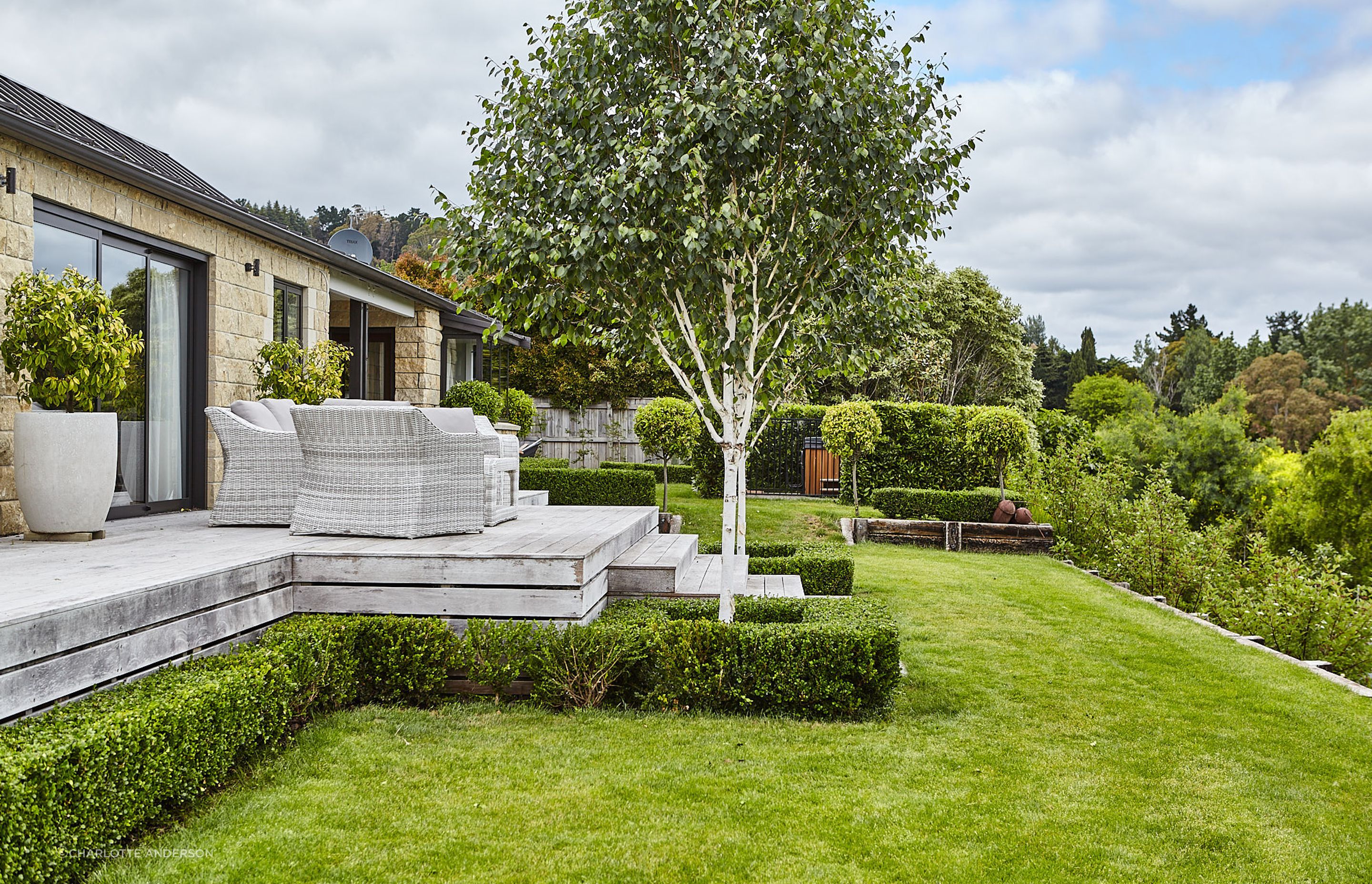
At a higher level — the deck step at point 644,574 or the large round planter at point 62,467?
the large round planter at point 62,467

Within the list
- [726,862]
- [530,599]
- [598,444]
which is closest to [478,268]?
[530,599]


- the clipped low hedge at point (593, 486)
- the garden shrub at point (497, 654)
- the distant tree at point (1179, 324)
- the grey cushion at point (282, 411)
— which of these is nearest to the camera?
the garden shrub at point (497, 654)

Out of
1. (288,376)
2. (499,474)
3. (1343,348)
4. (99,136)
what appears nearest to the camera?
(499,474)

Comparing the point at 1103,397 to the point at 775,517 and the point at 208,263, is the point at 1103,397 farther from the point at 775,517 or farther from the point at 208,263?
the point at 208,263

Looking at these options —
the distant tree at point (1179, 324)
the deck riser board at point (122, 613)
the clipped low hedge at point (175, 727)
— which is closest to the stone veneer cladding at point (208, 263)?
the deck riser board at point (122, 613)

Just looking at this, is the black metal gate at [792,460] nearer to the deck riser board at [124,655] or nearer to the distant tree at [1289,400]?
the deck riser board at [124,655]

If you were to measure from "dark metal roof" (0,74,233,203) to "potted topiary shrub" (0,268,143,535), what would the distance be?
122 cm

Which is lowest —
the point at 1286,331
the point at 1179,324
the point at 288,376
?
the point at 288,376

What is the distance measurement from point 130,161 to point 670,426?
677 centimetres

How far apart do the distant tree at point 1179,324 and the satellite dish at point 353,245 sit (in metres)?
62.5

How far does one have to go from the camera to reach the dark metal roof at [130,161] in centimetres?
527

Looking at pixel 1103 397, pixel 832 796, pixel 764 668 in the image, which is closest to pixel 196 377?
pixel 764 668

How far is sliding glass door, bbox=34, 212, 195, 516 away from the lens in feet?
20.1

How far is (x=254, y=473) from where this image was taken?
6.02m
